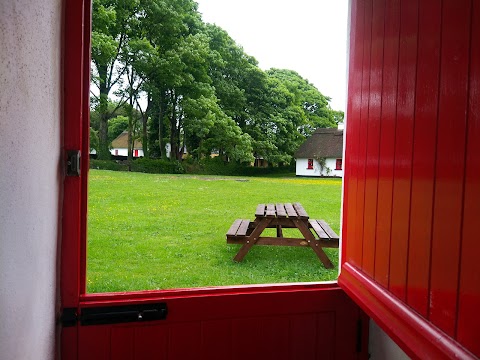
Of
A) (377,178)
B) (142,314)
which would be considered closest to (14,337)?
(142,314)

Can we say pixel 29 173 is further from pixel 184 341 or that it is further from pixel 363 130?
pixel 363 130

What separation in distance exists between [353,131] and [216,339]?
0.99 metres

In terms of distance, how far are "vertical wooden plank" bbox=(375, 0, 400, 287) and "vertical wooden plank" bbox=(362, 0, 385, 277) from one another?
30 mm

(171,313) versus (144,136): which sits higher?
(144,136)

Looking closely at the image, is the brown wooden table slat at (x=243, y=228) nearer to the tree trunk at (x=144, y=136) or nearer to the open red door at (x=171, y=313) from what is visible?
the tree trunk at (x=144, y=136)

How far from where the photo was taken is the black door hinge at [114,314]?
142 centimetres

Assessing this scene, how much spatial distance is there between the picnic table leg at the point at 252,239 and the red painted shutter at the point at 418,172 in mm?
1175

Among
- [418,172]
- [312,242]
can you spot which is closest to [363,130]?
[418,172]

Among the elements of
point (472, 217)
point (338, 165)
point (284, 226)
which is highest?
point (338, 165)

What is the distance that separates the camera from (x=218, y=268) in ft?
7.82

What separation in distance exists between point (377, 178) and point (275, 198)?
123 centimetres

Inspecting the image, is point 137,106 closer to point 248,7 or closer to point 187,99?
point 187,99

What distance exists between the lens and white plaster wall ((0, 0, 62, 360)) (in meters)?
0.92

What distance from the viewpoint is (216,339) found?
1.54 meters
